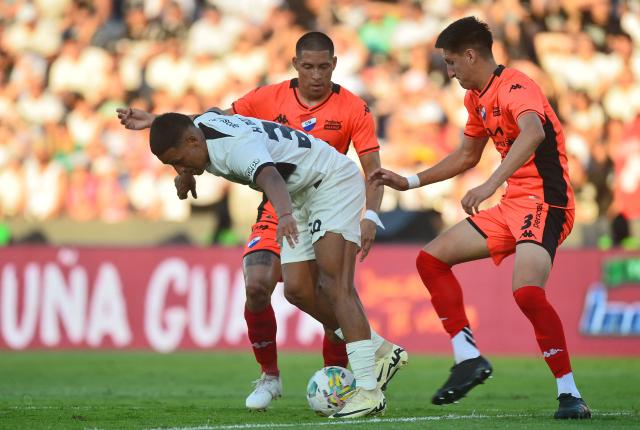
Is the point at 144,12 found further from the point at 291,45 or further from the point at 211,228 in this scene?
the point at 211,228

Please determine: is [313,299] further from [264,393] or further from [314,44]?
[314,44]

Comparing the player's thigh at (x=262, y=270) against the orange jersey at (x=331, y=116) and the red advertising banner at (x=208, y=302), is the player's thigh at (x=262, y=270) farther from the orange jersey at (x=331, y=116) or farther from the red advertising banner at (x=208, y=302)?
the red advertising banner at (x=208, y=302)

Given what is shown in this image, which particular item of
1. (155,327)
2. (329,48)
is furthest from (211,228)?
(329,48)

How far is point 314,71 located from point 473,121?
3.99ft

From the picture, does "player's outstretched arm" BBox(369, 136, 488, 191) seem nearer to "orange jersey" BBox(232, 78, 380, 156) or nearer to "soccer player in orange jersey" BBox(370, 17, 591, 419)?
"soccer player in orange jersey" BBox(370, 17, 591, 419)

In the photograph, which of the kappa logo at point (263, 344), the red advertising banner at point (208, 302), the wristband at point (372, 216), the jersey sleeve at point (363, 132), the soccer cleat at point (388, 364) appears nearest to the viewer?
the soccer cleat at point (388, 364)

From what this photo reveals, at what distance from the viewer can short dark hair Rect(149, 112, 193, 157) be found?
22.2 ft

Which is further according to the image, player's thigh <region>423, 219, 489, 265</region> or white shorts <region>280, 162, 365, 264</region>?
player's thigh <region>423, 219, 489, 265</region>

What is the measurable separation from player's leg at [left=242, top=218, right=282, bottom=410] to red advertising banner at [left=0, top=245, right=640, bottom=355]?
20.6 ft

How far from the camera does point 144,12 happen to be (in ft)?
61.7

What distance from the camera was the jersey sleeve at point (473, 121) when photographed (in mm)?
7887

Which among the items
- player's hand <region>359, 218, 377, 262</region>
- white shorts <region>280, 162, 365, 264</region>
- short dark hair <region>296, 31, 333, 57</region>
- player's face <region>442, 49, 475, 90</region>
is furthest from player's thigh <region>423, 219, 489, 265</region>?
short dark hair <region>296, 31, 333, 57</region>

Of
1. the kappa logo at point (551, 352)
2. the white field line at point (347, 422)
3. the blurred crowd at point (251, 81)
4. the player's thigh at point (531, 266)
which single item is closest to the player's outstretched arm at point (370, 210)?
the player's thigh at point (531, 266)

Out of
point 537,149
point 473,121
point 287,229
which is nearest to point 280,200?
point 287,229
